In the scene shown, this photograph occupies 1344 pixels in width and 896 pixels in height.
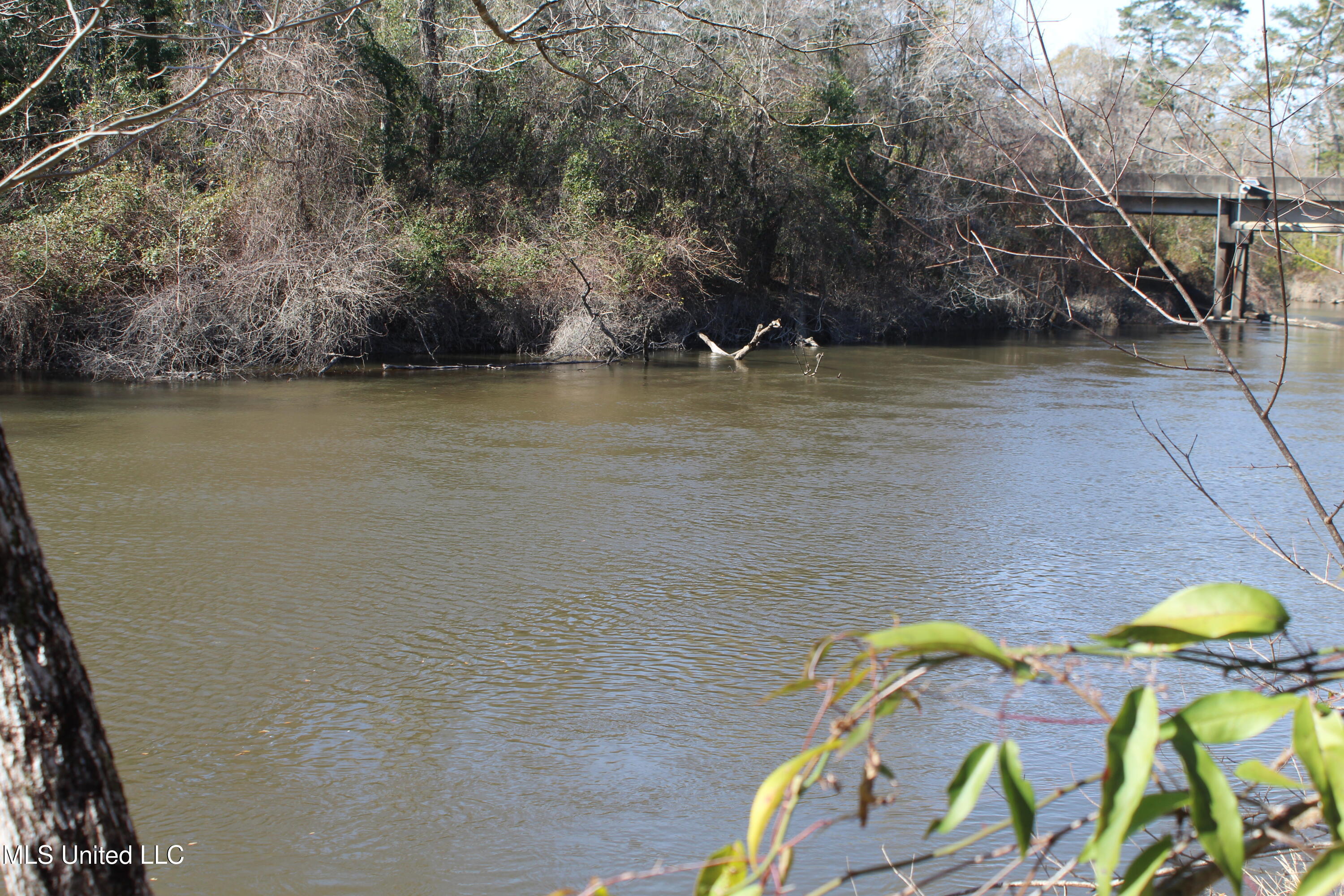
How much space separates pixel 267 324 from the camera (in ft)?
57.7

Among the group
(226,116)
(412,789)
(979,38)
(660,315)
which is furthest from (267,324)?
(979,38)

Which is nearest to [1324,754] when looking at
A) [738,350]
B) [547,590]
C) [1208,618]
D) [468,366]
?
[1208,618]

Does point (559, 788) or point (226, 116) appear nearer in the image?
point (559, 788)

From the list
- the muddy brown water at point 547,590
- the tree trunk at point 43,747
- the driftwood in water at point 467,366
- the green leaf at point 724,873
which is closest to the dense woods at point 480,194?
the driftwood in water at point 467,366

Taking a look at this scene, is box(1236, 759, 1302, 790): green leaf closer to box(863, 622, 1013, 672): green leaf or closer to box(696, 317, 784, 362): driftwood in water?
box(863, 622, 1013, 672): green leaf

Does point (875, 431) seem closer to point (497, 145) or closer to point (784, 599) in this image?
point (784, 599)

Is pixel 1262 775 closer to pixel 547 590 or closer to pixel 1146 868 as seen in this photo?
pixel 1146 868

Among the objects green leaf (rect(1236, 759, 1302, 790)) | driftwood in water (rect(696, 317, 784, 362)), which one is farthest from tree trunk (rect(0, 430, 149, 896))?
driftwood in water (rect(696, 317, 784, 362))

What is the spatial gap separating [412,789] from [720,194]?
22.6m

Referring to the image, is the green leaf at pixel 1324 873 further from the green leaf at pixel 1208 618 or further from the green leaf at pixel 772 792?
the green leaf at pixel 772 792

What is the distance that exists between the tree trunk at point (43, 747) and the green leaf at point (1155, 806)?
1614 millimetres

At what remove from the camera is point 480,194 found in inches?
908

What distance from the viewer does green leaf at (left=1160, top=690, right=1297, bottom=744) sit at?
103cm

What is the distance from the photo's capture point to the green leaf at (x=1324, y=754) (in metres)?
1.02
